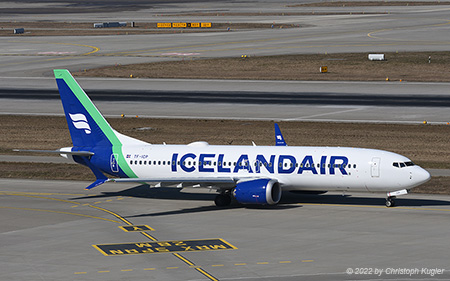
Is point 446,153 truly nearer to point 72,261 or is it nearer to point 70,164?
point 70,164

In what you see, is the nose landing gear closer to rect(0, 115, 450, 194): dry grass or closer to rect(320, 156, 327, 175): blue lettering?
rect(320, 156, 327, 175): blue lettering

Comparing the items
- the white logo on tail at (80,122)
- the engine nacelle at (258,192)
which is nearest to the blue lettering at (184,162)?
the engine nacelle at (258,192)

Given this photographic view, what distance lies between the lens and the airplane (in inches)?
2060

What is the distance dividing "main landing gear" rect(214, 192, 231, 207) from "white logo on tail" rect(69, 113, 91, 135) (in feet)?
36.0

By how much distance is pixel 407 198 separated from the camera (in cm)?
5706

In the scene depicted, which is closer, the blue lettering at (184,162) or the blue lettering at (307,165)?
the blue lettering at (307,165)

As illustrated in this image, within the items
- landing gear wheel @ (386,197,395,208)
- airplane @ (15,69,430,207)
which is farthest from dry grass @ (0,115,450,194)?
landing gear wheel @ (386,197,395,208)

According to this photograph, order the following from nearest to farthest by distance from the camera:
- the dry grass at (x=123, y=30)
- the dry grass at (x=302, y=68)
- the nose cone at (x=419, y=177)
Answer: the nose cone at (x=419, y=177)
the dry grass at (x=302, y=68)
the dry grass at (x=123, y=30)

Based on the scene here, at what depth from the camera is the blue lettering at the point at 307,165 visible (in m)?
53.2

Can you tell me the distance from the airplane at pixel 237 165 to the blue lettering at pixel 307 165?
7cm

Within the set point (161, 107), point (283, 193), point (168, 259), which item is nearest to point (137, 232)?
point (168, 259)

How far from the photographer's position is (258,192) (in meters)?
52.2

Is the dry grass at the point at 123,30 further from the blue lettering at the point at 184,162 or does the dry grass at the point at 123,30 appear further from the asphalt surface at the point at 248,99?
the blue lettering at the point at 184,162

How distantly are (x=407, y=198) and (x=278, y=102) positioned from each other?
43.0 metres
